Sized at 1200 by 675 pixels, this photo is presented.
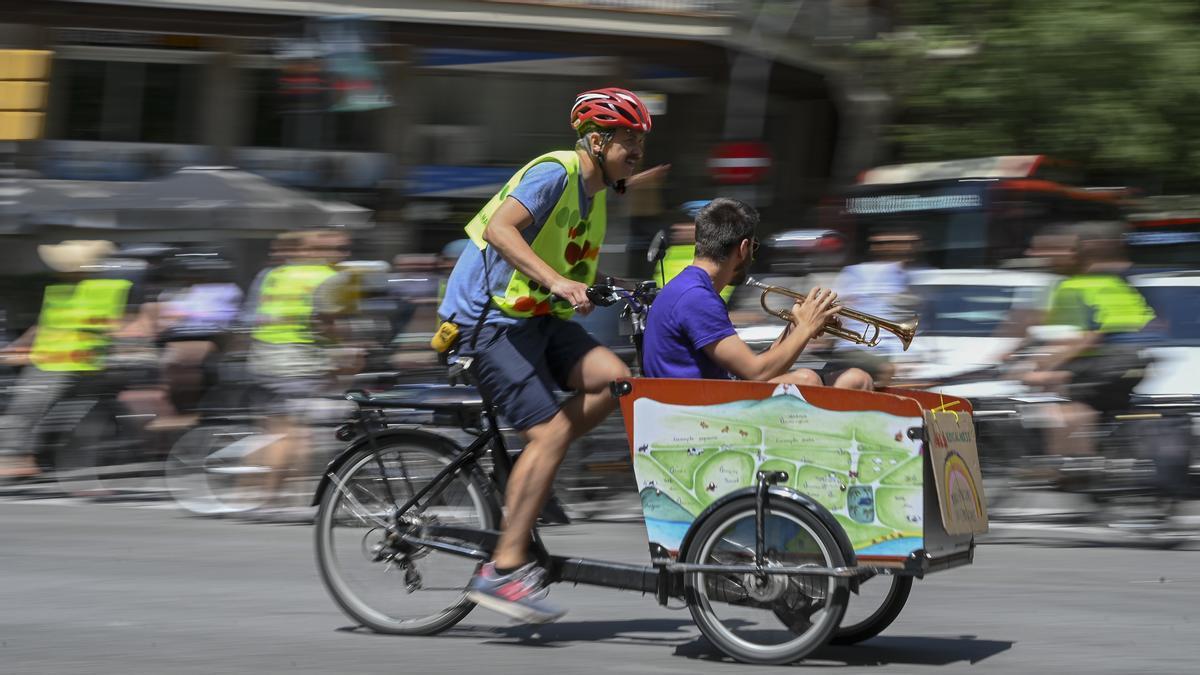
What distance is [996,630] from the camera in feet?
21.4

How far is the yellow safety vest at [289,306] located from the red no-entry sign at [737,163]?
12656 millimetres

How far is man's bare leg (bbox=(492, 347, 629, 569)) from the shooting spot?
5852mm

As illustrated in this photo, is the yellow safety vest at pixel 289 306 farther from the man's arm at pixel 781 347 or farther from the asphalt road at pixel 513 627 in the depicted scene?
the man's arm at pixel 781 347

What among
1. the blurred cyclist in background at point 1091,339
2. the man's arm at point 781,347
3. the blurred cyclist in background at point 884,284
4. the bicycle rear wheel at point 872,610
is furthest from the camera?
the blurred cyclist in background at point 884,284

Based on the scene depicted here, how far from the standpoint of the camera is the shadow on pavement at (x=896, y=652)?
5.82m

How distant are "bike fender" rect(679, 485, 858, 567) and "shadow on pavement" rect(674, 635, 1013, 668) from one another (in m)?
0.48

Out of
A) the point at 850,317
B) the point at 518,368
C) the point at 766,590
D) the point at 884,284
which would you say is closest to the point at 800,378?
the point at 850,317

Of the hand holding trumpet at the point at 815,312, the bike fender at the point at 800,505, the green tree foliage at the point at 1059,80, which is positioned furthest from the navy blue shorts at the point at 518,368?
the green tree foliage at the point at 1059,80

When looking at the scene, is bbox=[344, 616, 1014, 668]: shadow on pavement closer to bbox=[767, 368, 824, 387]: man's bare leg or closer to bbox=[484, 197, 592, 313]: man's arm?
bbox=[767, 368, 824, 387]: man's bare leg

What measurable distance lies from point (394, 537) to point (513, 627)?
0.63m

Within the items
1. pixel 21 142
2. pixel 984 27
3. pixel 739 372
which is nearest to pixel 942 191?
pixel 984 27

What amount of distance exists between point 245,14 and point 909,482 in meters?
17.0

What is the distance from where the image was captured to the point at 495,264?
584 centimetres

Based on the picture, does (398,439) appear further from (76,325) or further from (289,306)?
(76,325)
